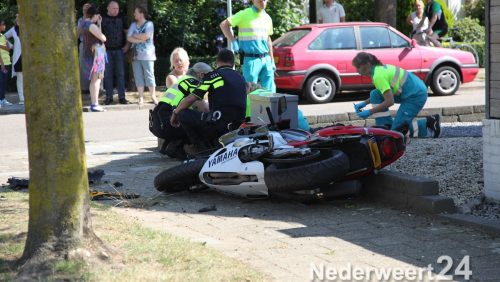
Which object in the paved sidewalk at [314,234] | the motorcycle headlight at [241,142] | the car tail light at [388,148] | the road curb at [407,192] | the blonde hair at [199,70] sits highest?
the blonde hair at [199,70]

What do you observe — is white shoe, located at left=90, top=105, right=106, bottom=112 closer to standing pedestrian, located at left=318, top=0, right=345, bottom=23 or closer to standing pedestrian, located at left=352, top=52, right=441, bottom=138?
standing pedestrian, located at left=318, top=0, right=345, bottom=23

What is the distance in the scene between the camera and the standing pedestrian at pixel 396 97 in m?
11.3

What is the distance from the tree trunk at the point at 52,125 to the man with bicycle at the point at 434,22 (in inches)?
705

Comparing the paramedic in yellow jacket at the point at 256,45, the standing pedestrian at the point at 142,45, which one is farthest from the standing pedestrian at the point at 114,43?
the paramedic in yellow jacket at the point at 256,45

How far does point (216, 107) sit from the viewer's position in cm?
1041

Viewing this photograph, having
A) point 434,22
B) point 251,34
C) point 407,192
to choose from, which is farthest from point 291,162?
point 434,22

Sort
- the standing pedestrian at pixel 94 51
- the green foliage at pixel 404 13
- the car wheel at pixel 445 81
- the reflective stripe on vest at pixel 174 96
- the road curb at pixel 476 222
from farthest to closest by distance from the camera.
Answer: the green foliage at pixel 404 13
the car wheel at pixel 445 81
the standing pedestrian at pixel 94 51
the reflective stripe on vest at pixel 174 96
the road curb at pixel 476 222

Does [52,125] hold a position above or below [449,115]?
above

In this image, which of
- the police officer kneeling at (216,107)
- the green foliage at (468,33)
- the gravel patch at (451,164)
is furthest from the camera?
the green foliage at (468,33)

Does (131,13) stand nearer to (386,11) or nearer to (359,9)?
(386,11)

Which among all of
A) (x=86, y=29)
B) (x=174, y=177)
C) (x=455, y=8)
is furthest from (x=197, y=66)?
(x=455, y=8)

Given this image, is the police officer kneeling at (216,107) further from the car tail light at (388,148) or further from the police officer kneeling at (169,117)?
the car tail light at (388,148)

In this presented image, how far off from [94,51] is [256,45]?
191 inches

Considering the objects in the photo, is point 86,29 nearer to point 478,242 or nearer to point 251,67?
point 251,67
